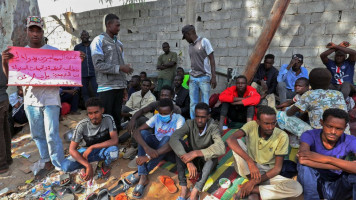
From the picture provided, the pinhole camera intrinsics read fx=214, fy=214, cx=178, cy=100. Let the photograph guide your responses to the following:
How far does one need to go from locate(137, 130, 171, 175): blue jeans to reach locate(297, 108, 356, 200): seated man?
1.73 m

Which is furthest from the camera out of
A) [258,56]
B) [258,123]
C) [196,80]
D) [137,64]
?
[137,64]

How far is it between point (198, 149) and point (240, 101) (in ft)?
5.35

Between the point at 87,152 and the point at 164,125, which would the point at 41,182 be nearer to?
the point at 87,152

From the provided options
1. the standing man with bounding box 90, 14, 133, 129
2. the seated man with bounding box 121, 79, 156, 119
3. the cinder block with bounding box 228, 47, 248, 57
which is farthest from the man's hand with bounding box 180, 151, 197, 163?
the cinder block with bounding box 228, 47, 248, 57

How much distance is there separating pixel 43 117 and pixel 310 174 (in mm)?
3533

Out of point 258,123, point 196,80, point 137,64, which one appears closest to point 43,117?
point 196,80

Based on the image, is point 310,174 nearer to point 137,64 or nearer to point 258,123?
point 258,123

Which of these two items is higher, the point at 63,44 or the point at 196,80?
the point at 63,44

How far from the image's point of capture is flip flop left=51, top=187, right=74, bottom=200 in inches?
117

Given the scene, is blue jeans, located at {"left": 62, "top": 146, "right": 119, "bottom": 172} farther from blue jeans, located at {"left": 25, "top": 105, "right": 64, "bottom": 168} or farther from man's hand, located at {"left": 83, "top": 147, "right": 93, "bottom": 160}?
blue jeans, located at {"left": 25, "top": 105, "right": 64, "bottom": 168}

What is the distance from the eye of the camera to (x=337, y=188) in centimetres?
217

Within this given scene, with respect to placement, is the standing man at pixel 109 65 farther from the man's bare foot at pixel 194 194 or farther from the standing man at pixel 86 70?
the standing man at pixel 86 70

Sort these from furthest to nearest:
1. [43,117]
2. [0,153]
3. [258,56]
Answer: [258,56] < [0,153] < [43,117]

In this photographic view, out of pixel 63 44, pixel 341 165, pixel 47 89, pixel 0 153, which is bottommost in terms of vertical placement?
pixel 0 153
